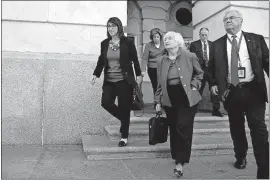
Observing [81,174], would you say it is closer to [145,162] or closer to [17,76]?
[145,162]

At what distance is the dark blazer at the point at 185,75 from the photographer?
3752 mm

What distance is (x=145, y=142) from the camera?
5.09 metres

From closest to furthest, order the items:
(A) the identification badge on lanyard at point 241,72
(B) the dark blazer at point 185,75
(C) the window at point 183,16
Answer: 1. (A) the identification badge on lanyard at point 241,72
2. (B) the dark blazer at point 185,75
3. (C) the window at point 183,16

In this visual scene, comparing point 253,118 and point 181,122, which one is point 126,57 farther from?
point 253,118

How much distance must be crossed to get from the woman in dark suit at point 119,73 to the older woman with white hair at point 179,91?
91cm

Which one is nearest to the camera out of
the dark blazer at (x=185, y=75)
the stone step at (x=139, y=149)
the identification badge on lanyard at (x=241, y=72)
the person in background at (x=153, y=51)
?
the identification badge on lanyard at (x=241, y=72)

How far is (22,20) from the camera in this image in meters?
5.83

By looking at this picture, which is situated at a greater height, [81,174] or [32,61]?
[32,61]

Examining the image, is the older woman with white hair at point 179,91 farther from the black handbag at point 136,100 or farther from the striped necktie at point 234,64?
the black handbag at point 136,100

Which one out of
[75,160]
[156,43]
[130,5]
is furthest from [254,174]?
[130,5]

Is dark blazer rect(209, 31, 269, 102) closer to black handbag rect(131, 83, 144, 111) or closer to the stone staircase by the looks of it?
black handbag rect(131, 83, 144, 111)

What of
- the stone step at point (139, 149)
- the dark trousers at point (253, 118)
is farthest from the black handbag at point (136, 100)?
the dark trousers at point (253, 118)

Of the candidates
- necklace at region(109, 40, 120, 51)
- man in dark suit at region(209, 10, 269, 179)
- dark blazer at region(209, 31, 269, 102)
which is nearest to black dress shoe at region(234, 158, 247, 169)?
man in dark suit at region(209, 10, 269, 179)

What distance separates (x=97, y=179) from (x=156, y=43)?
11.6 ft
